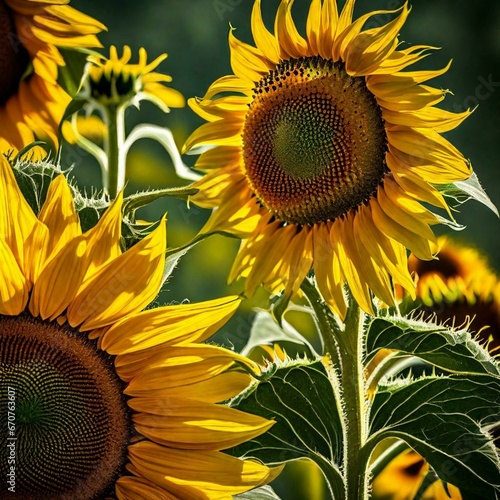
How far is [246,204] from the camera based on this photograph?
686 millimetres

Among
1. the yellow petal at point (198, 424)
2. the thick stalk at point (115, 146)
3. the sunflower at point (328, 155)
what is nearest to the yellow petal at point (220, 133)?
the sunflower at point (328, 155)

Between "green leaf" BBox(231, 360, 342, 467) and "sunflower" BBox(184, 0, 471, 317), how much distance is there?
65 mm

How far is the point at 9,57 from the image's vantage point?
790 millimetres

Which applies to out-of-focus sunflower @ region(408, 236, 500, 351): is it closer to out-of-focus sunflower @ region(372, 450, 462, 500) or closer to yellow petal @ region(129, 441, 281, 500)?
out-of-focus sunflower @ region(372, 450, 462, 500)

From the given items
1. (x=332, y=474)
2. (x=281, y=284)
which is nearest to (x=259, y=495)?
(x=332, y=474)

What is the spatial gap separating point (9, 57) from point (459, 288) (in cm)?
46

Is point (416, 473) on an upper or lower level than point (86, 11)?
lower

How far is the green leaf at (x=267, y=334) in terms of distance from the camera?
71 centimetres

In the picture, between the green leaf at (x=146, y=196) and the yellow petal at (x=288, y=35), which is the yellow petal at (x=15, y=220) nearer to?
the green leaf at (x=146, y=196)

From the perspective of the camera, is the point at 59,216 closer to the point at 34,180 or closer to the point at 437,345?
the point at 34,180

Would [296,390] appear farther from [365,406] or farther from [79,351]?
[79,351]

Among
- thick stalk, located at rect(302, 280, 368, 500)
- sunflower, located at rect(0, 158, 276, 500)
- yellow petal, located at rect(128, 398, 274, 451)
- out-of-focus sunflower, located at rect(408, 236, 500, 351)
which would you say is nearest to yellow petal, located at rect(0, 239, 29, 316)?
sunflower, located at rect(0, 158, 276, 500)

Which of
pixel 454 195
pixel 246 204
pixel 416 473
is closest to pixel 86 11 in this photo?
pixel 246 204

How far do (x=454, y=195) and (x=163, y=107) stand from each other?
0.94 feet
